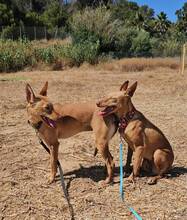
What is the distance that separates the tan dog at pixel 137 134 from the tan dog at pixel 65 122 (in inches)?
6.3

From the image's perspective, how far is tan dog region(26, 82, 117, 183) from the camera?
183 inches

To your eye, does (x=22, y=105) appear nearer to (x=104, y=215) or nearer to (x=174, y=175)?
(x=174, y=175)

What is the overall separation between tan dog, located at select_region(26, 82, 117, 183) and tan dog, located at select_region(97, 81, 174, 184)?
159 mm

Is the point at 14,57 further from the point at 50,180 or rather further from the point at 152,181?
the point at 152,181

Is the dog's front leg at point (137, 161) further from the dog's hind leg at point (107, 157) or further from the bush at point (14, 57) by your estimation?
the bush at point (14, 57)

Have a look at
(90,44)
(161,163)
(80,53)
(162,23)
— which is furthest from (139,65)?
(162,23)

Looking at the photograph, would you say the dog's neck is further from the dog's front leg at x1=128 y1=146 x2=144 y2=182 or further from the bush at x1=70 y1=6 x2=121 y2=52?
the bush at x1=70 y1=6 x2=121 y2=52

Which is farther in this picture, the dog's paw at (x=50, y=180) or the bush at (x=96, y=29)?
the bush at (x=96, y=29)

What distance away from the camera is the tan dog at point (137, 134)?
4.66 m

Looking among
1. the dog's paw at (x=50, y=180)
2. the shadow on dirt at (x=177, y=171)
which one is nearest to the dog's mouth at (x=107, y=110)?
the dog's paw at (x=50, y=180)

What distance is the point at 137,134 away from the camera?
4.80 meters

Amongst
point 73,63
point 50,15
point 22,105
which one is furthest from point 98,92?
point 50,15

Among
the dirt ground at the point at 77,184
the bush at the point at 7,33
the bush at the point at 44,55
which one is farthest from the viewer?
the bush at the point at 7,33

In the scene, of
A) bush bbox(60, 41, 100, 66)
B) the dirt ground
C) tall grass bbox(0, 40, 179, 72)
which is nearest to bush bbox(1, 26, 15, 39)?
tall grass bbox(0, 40, 179, 72)
